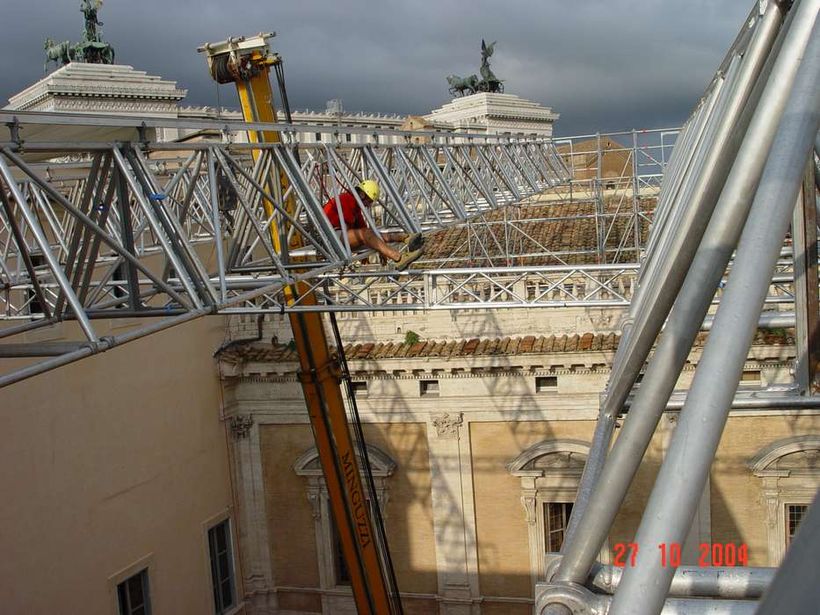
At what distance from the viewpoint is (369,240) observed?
9383mm

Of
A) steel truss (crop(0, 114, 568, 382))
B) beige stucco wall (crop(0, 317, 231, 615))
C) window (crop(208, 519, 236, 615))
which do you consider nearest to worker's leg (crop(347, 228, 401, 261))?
steel truss (crop(0, 114, 568, 382))

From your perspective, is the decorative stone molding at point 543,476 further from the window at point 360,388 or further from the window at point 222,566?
the window at point 222,566

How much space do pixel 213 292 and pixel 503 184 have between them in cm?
1060

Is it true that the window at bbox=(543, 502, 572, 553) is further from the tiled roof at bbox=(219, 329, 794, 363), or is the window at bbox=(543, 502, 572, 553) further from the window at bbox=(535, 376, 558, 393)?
the tiled roof at bbox=(219, 329, 794, 363)

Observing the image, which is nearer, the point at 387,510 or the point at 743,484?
the point at 743,484

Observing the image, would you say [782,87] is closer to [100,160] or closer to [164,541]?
[100,160]

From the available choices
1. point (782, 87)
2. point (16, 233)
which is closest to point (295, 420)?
point (16, 233)

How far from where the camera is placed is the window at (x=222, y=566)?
1659 cm

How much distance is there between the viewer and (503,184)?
664 inches

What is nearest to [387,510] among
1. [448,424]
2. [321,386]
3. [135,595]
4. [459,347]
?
[448,424]

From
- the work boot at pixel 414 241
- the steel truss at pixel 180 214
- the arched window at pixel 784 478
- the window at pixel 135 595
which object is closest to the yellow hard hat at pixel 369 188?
the steel truss at pixel 180 214

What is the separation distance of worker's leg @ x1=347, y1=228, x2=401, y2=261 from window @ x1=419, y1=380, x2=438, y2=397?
6.94 meters

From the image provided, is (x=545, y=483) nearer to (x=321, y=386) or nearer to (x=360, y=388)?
(x=360, y=388)

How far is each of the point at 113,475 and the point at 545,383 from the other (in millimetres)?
7081
